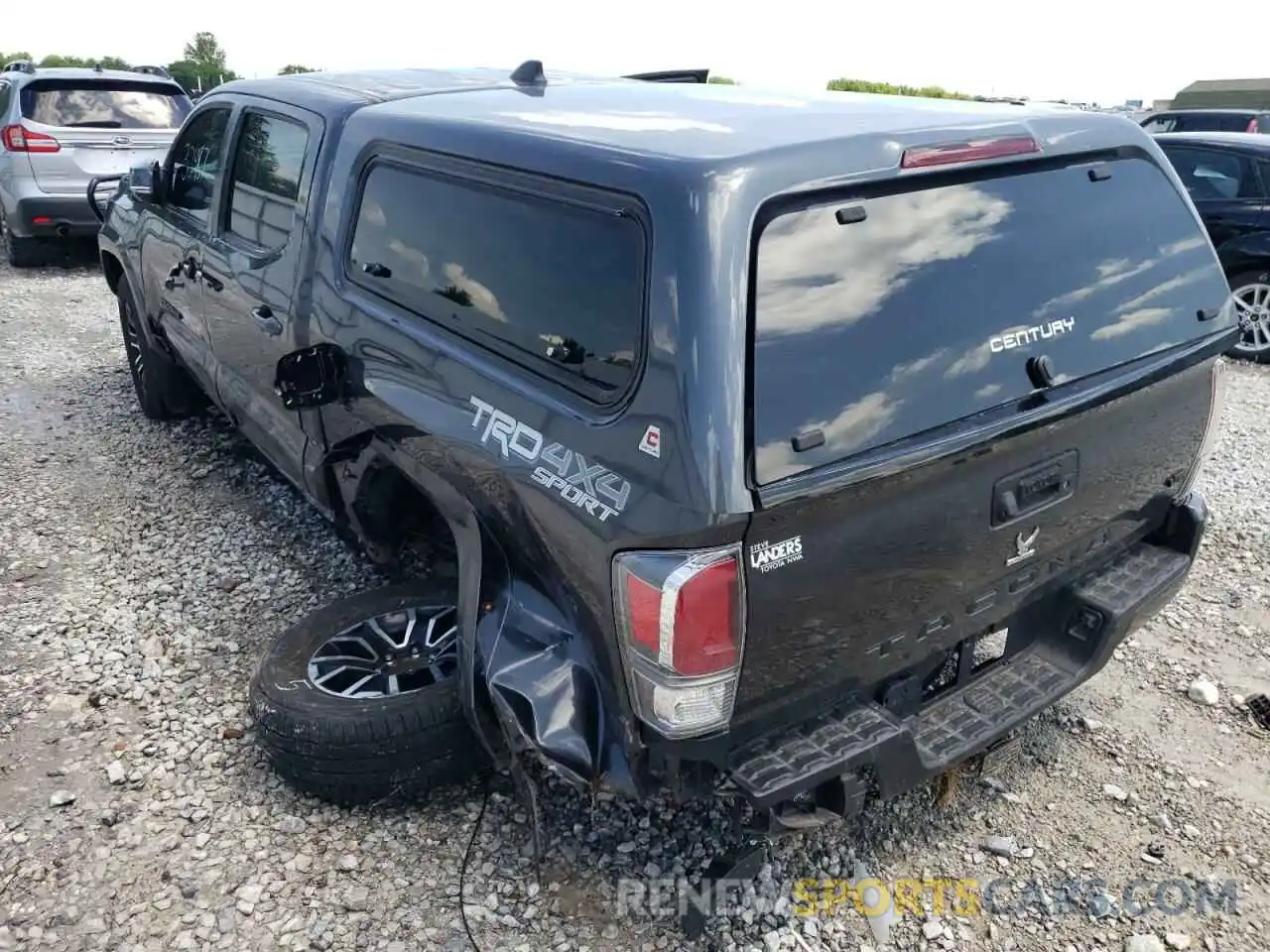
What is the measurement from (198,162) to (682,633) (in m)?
3.72

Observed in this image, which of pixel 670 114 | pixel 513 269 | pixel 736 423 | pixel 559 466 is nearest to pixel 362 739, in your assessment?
pixel 559 466

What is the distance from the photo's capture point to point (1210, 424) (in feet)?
9.74

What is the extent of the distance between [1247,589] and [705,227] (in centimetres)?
348

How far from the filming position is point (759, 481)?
6.29ft

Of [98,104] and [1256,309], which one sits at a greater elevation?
[98,104]

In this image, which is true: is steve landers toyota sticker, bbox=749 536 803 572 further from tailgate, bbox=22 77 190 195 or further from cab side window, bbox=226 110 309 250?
tailgate, bbox=22 77 190 195

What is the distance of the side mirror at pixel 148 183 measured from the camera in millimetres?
4801

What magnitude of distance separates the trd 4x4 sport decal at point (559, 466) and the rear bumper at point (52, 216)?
8.94 metres

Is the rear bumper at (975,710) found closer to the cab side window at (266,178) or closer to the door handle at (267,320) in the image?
the door handle at (267,320)

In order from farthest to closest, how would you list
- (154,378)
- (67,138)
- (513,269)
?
(67,138) → (154,378) → (513,269)

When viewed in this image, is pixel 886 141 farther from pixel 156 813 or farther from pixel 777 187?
pixel 156 813

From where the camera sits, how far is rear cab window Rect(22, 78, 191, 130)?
9609mm

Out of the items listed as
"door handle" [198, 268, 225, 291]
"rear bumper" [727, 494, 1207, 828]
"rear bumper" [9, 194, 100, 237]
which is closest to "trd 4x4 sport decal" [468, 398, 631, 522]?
"rear bumper" [727, 494, 1207, 828]

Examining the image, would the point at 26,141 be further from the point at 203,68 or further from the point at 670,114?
the point at 203,68
